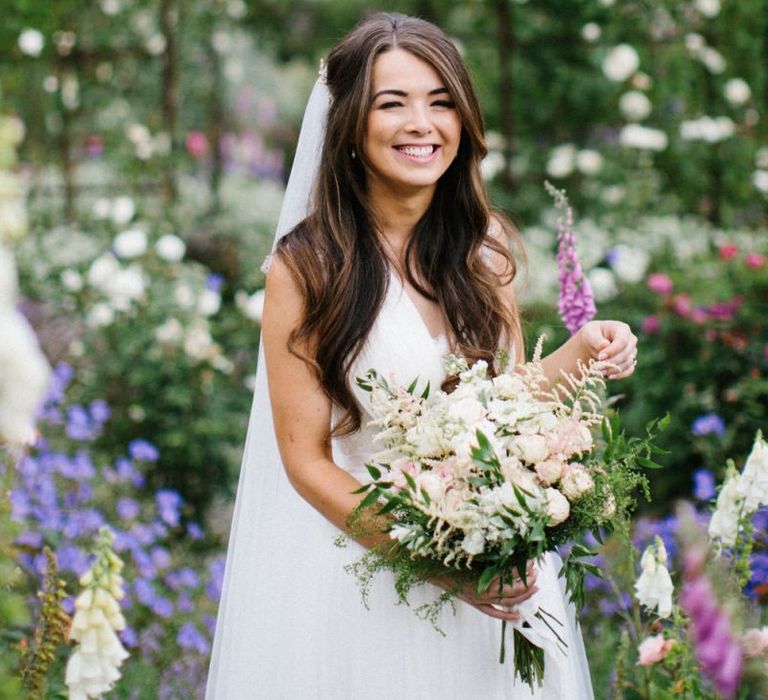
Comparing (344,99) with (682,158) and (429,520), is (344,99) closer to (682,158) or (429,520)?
(429,520)

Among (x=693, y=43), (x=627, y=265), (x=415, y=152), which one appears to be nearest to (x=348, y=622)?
(x=415, y=152)

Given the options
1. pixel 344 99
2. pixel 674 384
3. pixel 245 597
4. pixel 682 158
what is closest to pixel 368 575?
pixel 245 597

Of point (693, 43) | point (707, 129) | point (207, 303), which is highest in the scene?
point (693, 43)

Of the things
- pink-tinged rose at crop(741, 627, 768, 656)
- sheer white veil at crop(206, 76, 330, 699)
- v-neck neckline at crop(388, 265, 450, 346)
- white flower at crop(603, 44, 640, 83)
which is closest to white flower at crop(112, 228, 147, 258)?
sheer white veil at crop(206, 76, 330, 699)

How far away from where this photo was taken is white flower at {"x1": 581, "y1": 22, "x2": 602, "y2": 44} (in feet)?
24.9

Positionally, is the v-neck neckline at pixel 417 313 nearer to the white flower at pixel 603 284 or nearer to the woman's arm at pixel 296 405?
the woman's arm at pixel 296 405

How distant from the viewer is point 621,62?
724cm

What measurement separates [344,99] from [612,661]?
214 centimetres

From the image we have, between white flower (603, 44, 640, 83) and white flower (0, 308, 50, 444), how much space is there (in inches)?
259

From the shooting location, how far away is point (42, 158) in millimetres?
9070

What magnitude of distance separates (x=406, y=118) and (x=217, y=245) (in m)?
5.57

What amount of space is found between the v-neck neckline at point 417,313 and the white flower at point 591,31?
18.6 ft

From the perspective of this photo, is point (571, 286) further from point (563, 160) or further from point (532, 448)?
point (563, 160)

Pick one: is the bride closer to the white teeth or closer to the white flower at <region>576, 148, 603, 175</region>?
the white teeth
